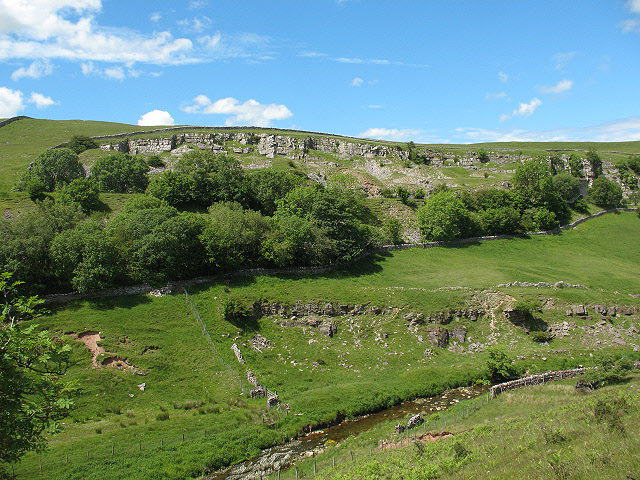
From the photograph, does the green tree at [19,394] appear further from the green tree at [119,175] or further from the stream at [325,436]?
the green tree at [119,175]

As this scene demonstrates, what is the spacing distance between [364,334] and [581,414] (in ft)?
84.4

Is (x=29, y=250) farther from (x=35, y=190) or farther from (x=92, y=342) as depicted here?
(x=35, y=190)

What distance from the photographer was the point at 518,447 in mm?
21219

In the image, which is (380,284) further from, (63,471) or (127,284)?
(63,471)

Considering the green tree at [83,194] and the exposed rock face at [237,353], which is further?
the green tree at [83,194]

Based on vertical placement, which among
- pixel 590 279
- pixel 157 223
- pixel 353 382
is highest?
pixel 157 223

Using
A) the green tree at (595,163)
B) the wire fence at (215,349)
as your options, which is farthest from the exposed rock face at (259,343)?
the green tree at (595,163)

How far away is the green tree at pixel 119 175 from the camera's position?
92.2 meters

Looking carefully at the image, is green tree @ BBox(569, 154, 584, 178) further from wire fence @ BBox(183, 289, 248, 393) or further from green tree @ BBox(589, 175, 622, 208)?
wire fence @ BBox(183, 289, 248, 393)

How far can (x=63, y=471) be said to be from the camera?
25922mm

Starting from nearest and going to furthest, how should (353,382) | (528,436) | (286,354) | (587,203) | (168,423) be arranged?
1. (528,436)
2. (168,423)
3. (353,382)
4. (286,354)
5. (587,203)

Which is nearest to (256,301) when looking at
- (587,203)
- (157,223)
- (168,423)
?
(157,223)

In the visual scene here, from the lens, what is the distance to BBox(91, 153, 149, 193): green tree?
303ft

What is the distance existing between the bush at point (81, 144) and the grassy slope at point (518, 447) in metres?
116
